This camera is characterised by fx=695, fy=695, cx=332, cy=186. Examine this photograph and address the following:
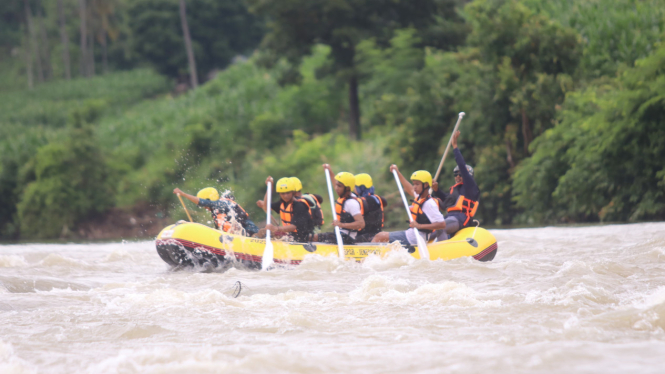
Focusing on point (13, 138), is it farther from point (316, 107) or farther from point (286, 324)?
point (286, 324)

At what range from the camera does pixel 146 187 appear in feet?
94.0

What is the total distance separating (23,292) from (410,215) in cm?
499

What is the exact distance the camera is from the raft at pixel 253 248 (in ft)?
30.8

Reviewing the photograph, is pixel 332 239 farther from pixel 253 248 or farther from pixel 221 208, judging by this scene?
pixel 221 208

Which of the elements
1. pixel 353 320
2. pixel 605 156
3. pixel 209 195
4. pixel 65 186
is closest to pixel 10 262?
pixel 209 195

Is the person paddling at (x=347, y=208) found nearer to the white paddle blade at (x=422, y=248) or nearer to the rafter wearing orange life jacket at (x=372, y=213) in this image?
the rafter wearing orange life jacket at (x=372, y=213)

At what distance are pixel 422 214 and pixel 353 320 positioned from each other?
12.5 ft

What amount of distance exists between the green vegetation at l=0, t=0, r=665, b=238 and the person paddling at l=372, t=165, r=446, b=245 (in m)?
7.59

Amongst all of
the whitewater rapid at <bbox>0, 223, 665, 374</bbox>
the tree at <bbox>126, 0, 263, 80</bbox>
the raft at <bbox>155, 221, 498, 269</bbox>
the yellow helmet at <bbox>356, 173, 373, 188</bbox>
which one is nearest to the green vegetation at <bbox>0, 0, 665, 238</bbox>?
the tree at <bbox>126, 0, 263, 80</bbox>

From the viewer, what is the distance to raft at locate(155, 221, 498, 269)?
9398 mm

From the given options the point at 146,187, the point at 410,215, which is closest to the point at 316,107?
the point at 146,187

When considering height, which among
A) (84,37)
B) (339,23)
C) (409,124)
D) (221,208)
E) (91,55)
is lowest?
(221,208)

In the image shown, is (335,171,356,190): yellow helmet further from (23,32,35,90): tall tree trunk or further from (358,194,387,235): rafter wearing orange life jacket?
(23,32,35,90): tall tree trunk

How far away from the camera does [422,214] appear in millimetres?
9547
